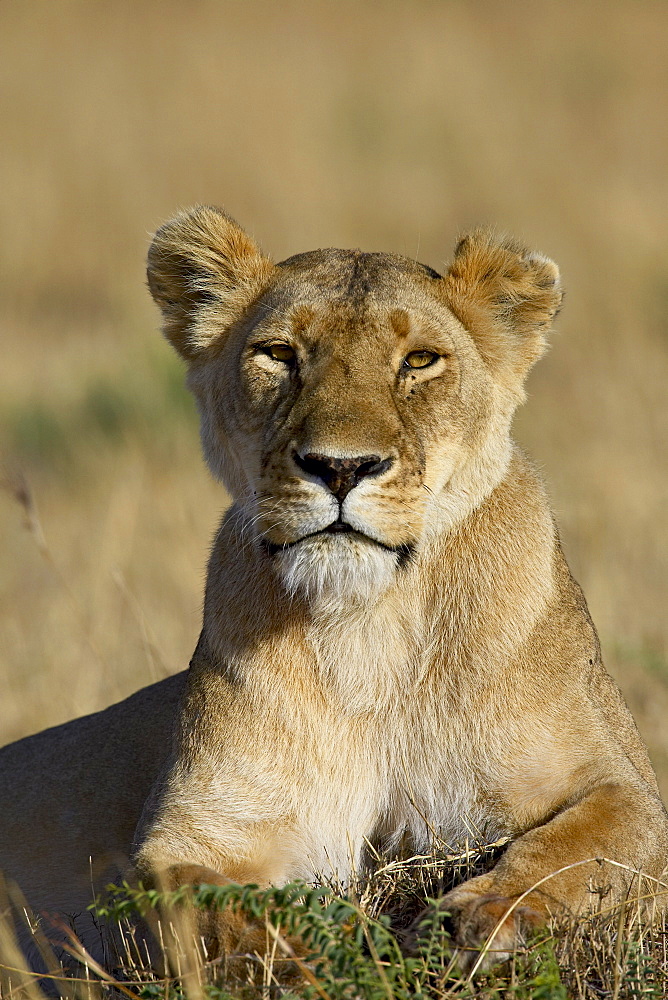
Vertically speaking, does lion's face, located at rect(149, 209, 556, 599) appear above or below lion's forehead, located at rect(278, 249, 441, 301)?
below

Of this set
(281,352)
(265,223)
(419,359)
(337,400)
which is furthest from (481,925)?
(265,223)

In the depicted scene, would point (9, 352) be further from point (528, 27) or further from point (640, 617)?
point (528, 27)

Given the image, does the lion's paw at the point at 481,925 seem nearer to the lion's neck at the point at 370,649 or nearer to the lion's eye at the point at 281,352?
the lion's neck at the point at 370,649

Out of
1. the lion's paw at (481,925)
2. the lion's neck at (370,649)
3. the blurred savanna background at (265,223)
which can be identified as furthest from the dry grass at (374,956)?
the blurred savanna background at (265,223)

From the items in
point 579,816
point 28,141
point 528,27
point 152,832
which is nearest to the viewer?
point 579,816

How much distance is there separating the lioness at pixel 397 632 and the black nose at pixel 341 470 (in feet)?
0.31

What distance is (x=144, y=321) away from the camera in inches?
516

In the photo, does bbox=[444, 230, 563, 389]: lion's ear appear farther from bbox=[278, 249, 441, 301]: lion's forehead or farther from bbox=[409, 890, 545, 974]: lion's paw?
bbox=[409, 890, 545, 974]: lion's paw

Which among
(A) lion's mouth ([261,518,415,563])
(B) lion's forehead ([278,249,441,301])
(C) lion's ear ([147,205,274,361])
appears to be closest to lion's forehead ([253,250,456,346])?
(B) lion's forehead ([278,249,441,301])

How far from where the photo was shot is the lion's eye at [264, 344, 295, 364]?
140 inches

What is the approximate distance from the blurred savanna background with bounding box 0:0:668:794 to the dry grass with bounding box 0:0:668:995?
3 centimetres

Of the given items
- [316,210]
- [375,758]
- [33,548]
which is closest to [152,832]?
[375,758]

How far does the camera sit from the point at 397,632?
3611 mm

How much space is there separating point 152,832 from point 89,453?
695cm
